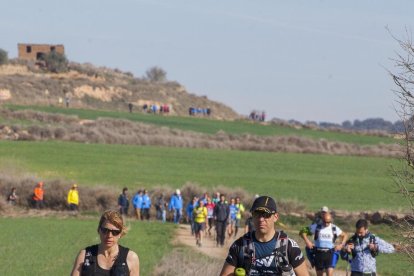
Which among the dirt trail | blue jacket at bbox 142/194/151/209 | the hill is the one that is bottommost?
the dirt trail

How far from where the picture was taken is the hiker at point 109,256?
867 cm

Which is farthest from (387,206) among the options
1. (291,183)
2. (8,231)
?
(8,231)

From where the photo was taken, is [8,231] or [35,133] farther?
[35,133]

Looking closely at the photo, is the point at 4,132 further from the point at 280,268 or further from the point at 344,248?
the point at 280,268

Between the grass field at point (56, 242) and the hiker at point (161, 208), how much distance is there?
297cm

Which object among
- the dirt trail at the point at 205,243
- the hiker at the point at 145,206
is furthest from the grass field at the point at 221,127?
the dirt trail at the point at 205,243

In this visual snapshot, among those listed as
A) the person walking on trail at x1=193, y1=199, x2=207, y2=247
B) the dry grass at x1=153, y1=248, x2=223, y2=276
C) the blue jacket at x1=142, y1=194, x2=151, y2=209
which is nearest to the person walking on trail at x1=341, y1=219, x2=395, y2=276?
the dry grass at x1=153, y1=248, x2=223, y2=276

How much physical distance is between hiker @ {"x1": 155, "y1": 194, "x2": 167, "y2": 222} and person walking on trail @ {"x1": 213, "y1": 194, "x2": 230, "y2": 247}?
1042 centimetres

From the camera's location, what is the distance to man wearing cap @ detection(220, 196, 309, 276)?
883 cm

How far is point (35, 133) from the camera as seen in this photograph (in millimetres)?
70375

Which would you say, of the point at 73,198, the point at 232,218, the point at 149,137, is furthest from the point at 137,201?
the point at 149,137

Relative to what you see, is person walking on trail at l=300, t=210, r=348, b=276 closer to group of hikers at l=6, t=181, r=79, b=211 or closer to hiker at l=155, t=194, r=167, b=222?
hiker at l=155, t=194, r=167, b=222

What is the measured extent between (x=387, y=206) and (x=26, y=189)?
16.2 metres

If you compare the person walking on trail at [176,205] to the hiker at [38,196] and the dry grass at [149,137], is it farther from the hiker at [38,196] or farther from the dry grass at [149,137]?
the dry grass at [149,137]
